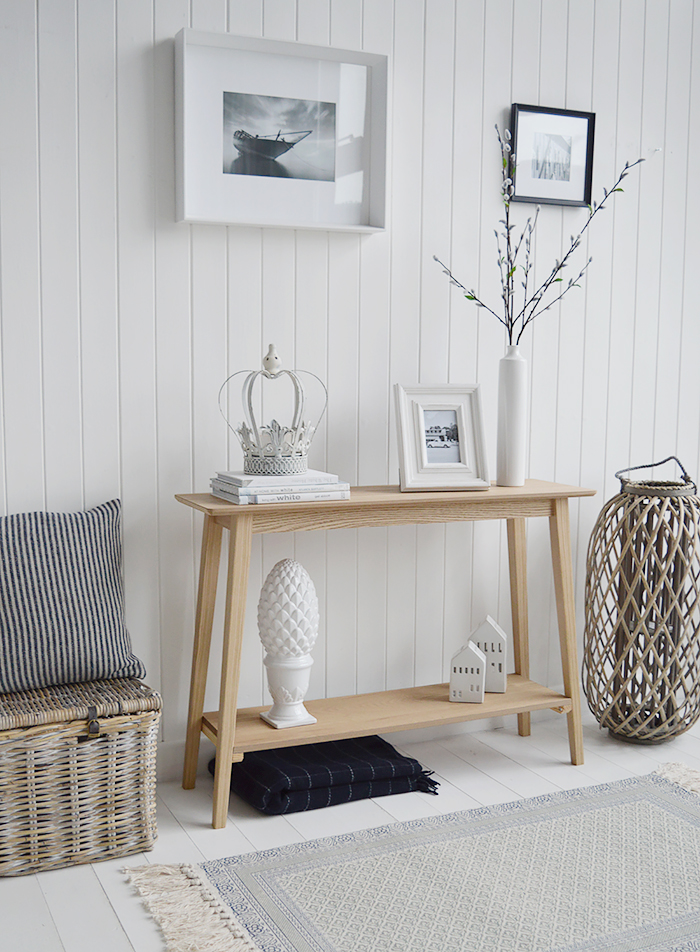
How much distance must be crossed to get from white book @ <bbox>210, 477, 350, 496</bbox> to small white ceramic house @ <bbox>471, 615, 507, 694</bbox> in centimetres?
65

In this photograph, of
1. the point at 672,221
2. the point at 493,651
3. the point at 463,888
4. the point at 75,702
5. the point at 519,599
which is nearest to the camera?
the point at 463,888

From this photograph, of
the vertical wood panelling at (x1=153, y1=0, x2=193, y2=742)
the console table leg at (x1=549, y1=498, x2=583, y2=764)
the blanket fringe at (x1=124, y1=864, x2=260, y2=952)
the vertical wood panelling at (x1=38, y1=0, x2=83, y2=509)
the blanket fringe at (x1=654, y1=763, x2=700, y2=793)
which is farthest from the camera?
the console table leg at (x1=549, y1=498, x2=583, y2=764)

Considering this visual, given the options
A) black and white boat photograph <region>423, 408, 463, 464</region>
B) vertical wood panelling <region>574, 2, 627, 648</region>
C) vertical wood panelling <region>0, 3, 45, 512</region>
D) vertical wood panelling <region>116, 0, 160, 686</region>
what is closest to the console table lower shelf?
vertical wood panelling <region>116, 0, 160, 686</region>

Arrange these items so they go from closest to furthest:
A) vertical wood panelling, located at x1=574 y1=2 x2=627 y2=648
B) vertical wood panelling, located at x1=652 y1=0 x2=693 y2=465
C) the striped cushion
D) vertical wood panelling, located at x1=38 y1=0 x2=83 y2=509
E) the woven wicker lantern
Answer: the striped cushion → vertical wood panelling, located at x1=38 y1=0 x2=83 y2=509 → the woven wicker lantern → vertical wood panelling, located at x1=574 y1=2 x2=627 y2=648 → vertical wood panelling, located at x1=652 y1=0 x2=693 y2=465

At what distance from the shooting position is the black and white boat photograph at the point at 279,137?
2.34 m

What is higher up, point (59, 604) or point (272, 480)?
point (272, 480)

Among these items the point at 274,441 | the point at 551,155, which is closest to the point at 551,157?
the point at 551,155

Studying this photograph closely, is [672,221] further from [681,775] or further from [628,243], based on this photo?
[681,775]

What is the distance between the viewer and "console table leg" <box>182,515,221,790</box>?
233cm

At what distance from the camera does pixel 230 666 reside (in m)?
2.15

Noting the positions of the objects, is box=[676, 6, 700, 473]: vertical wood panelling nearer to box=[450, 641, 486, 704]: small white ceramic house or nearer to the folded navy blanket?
box=[450, 641, 486, 704]: small white ceramic house

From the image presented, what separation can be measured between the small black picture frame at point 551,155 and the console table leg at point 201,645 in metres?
1.34

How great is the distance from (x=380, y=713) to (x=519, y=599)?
1.87ft

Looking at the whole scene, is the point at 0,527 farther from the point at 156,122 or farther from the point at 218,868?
the point at 156,122
